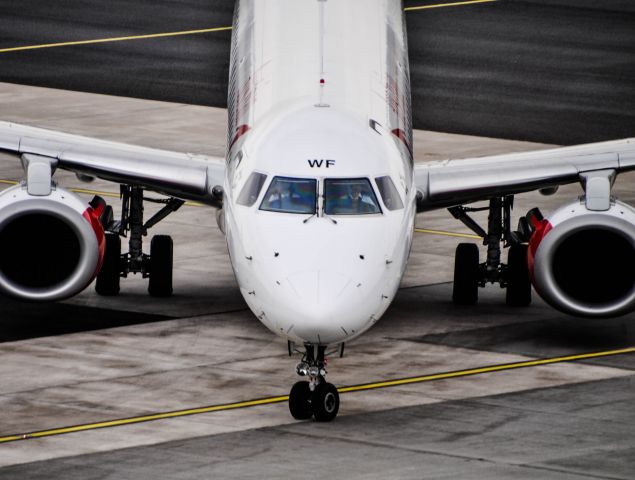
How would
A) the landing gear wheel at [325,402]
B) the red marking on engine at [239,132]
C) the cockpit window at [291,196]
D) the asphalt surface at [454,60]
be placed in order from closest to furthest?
1. the landing gear wheel at [325,402]
2. the cockpit window at [291,196]
3. the red marking on engine at [239,132]
4. the asphalt surface at [454,60]

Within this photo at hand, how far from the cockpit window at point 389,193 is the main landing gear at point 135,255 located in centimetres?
632

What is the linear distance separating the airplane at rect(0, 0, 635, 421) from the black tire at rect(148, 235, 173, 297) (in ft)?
0.08

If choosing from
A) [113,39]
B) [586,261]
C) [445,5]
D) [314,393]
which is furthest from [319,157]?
[445,5]

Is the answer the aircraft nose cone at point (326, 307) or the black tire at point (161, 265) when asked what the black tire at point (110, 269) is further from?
the aircraft nose cone at point (326, 307)

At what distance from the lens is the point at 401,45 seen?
31562 mm

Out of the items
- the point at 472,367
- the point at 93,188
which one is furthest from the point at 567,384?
the point at 93,188

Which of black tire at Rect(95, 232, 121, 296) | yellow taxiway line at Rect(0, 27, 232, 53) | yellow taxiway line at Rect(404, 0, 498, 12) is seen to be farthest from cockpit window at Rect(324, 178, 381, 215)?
yellow taxiway line at Rect(404, 0, 498, 12)

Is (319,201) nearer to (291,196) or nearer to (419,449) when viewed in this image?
(291,196)

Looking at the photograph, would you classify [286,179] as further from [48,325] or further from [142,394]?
[48,325]

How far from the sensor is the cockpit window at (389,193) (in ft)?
80.6

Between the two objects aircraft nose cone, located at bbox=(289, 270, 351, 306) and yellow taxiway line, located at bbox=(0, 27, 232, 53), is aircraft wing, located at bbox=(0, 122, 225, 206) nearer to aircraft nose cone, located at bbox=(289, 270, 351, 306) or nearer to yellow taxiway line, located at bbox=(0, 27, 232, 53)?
aircraft nose cone, located at bbox=(289, 270, 351, 306)

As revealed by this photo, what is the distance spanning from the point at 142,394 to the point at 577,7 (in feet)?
106

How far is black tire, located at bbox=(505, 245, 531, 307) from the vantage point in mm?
29922

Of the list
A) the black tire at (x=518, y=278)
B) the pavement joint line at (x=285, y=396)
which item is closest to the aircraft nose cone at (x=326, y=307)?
the pavement joint line at (x=285, y=396)
